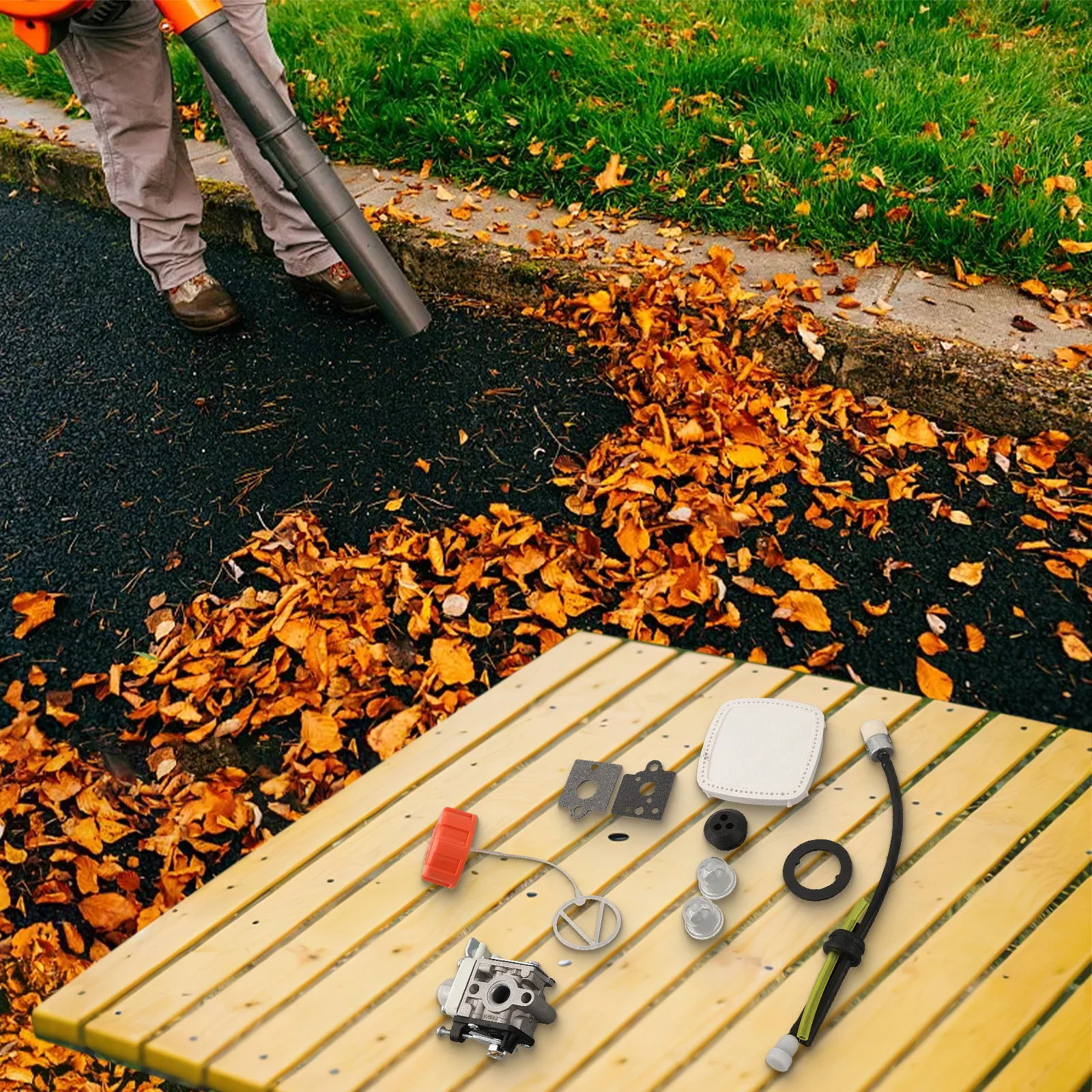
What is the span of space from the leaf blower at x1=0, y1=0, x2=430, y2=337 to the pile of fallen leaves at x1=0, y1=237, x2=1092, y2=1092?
731 mm

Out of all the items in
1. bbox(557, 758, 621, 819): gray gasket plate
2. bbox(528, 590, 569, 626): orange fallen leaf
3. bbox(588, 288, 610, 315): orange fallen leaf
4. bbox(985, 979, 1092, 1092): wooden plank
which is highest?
bbox(557, 758, 621, 819): gray gasket plate

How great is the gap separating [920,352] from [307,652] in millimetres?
1896

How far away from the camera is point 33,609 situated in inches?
101

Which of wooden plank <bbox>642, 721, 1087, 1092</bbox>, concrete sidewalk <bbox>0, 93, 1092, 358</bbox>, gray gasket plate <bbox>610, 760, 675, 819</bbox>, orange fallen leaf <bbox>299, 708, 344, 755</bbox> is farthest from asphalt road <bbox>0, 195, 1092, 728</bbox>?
gray gasket plate <bbox>610, 760, 675, 819</bbox>

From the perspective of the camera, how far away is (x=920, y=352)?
2.73 m

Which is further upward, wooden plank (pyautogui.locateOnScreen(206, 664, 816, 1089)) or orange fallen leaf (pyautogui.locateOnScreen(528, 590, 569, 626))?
wooden plank (pyautogui.locateOnScreen(206, 664, 816, 1089))

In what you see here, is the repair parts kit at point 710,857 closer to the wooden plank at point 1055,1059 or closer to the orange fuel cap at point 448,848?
the orange fuel cap at point 448,848

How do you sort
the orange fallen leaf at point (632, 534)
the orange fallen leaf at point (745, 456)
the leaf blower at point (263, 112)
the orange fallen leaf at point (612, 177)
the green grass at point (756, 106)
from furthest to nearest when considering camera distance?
1. the orange fallen leaf at point (612, 177)
2. the green grass at point (756, 106)
3. the orange fallen leaf at point (745, 456)
4. the orange fallen leaf at point (632, 534)
5. the leaf blower at point (263, 112)

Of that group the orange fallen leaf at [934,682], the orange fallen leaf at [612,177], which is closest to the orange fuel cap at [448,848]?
the orange fallen leaf at [934,682]

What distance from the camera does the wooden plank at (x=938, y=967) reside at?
3.84 ft

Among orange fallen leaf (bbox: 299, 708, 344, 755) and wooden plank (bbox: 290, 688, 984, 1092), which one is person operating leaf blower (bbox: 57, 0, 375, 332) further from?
wooden plank (bbox: 290, 688, 984, 1092)

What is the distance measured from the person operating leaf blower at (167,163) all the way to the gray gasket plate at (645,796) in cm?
235

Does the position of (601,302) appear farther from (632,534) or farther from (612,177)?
(632,534)

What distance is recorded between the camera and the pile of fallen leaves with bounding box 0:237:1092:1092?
2078 mm
